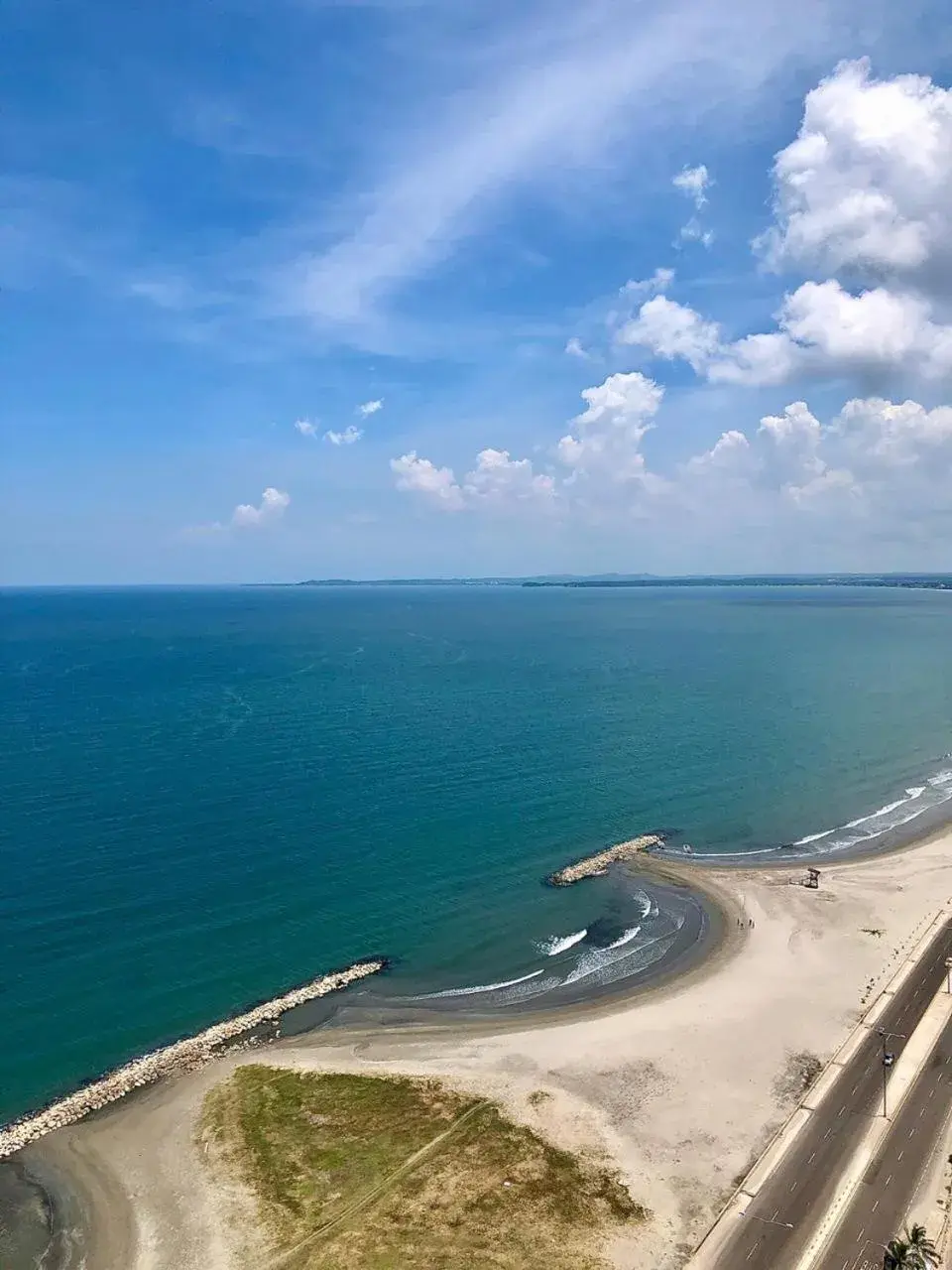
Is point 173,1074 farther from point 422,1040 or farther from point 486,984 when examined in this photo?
point 486,984

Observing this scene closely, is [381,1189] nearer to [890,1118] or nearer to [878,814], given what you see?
[890,1118]

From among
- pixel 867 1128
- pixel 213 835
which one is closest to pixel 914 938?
pixel 867 1128

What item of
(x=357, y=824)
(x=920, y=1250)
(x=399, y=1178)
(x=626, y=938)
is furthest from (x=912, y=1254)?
(x=357, y=824)

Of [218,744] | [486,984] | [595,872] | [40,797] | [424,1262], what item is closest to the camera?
[424,1262]

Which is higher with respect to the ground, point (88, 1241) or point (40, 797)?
point (40, 797)

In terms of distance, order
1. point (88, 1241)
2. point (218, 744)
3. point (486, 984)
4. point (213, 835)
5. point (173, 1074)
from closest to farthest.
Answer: point (88, 1241)
point (173, 1074)
point (486, 984)
point (213, 835)
point (218, 744)

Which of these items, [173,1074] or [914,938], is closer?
[173,1074]
